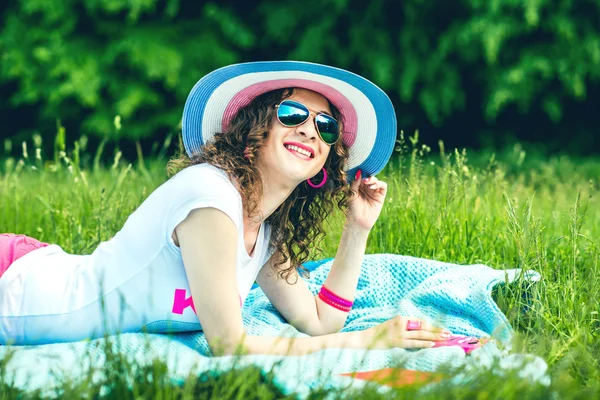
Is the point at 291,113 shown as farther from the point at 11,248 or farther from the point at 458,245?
the point at 458,245

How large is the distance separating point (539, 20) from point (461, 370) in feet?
24.9

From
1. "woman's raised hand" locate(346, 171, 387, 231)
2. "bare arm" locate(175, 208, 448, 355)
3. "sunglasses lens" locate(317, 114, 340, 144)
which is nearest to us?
"bare arm" locate(175, 208, 448, 355)

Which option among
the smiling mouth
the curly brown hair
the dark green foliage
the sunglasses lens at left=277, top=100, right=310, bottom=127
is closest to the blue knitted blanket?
the curly brown hair

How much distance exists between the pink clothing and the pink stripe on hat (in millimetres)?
878

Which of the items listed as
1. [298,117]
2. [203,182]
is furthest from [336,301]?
[203,182]

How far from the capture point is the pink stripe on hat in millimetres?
2992

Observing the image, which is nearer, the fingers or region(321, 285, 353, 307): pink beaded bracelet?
the fingers

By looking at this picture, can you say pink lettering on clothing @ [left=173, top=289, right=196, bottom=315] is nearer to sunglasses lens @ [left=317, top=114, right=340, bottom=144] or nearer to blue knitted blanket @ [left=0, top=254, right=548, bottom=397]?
blue knitted blanket @ [left=0, top=254, right=548, bottom=397]

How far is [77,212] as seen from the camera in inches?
172

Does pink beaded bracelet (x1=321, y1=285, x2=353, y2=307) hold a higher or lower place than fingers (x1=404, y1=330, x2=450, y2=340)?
higher

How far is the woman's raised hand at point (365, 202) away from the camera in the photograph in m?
3.31

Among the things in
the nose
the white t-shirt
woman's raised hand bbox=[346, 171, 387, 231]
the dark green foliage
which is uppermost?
the dark green foliage

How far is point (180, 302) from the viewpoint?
9.13ft

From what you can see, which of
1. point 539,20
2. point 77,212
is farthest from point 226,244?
point 539,20
